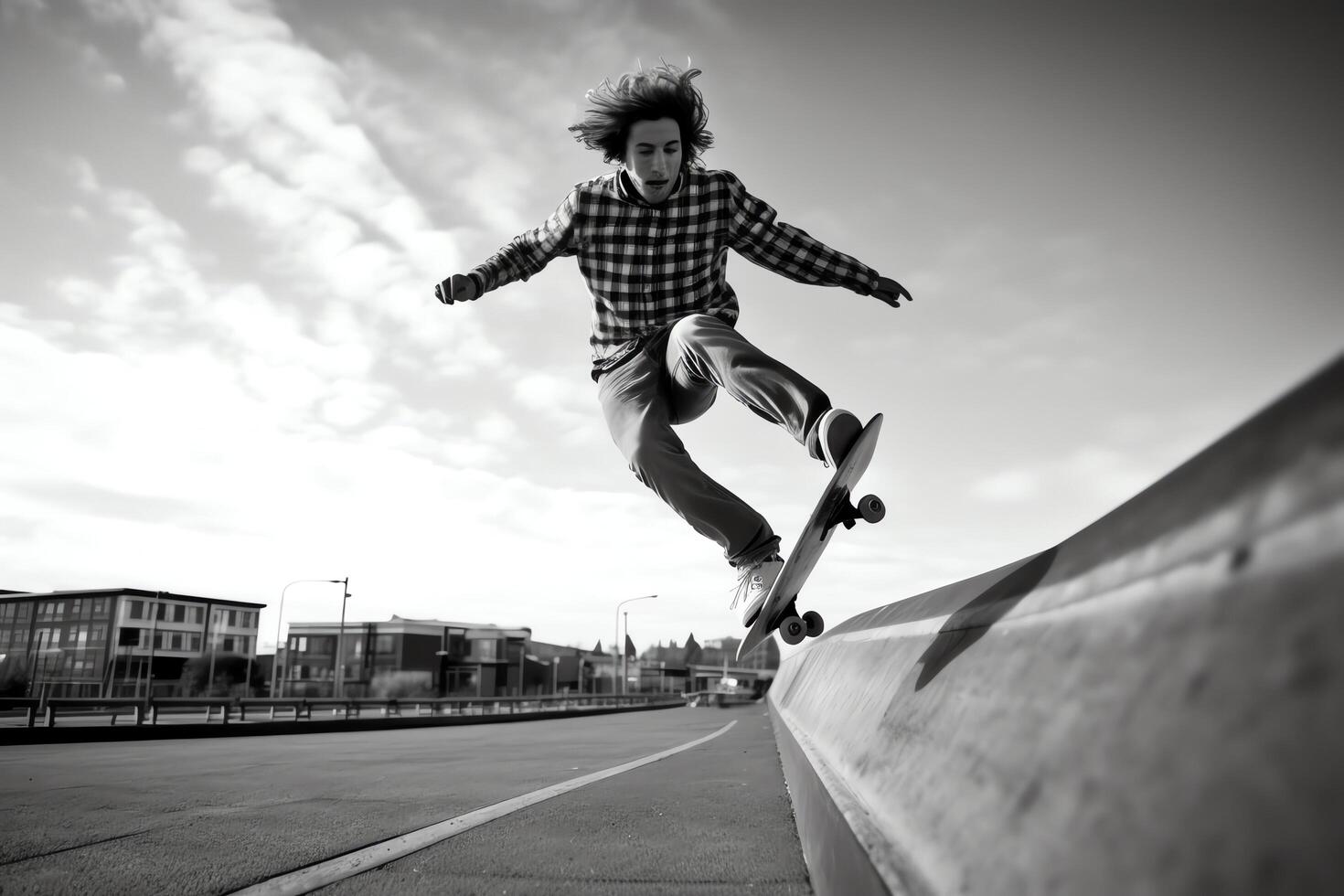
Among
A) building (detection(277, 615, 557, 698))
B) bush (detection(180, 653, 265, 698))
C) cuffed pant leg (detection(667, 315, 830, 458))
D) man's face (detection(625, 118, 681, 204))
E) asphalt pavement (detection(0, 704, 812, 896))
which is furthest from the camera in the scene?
building (detection(277, 615, 557, 698))

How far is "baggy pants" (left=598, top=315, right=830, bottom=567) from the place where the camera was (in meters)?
3.11

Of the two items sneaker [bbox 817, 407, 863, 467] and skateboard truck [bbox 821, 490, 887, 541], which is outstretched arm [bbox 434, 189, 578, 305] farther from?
skateboard truck [bbox 821, 490, 887, 541]

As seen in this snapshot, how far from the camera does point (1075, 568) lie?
89 cm

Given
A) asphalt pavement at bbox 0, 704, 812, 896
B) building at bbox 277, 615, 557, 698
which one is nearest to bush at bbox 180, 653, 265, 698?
building at bbox 277, 615, 557, 698

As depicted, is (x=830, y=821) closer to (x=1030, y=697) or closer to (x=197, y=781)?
(x=1030, y=697)

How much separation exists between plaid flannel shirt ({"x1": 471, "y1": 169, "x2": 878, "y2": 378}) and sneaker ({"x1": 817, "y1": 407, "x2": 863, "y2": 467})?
129 cm

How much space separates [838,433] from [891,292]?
54.1 inches

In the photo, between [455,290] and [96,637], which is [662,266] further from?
[96,637]

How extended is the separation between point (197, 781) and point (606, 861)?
3.47 metres

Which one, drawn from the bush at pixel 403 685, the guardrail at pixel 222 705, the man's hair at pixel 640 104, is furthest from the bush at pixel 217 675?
the man's hair at pixel 640 104

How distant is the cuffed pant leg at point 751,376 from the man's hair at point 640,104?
3.40ft

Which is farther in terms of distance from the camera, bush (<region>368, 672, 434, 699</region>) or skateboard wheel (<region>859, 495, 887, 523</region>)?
bush (<region>368, 672, 434, 699</region>)

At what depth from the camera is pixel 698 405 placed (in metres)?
4.04

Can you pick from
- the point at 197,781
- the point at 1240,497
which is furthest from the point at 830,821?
the point at 197,781
